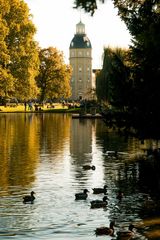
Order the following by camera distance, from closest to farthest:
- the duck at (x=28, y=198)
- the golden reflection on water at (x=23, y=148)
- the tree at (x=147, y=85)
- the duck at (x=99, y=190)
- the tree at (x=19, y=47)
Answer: the duck at (x=28, y=198)
the tree at (x=147, y=85)
the duck at (x=99, y=190)
the golden reflection on water at (x=23, y=148)
the tree at (x=19, y=47)

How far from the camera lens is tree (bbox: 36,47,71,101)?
349 ft

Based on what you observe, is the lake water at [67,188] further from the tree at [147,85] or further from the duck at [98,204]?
the tree at [147,85]

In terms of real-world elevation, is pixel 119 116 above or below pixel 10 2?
below

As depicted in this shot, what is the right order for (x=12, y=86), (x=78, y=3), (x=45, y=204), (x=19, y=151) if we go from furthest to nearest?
1. (x=12, y=86)
2. (x=19, y=151)
3. (x=45, y=204)
4. (x=78, y=3)

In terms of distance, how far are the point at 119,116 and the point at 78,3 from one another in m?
8.62

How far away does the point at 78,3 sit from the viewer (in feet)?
39.3

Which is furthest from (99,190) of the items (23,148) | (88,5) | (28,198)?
(23,148)

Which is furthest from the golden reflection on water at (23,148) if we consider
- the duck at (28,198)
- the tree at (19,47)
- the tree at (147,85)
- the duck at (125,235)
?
the tree at (19,47)

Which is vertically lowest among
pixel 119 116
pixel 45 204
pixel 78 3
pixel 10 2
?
pixel 45 204

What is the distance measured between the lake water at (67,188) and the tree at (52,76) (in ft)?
232

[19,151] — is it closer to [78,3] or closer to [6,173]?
[6,173]

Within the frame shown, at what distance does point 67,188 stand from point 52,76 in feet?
291

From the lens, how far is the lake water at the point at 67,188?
14906mm

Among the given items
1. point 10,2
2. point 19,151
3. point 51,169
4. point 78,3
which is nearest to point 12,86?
point 10,2
